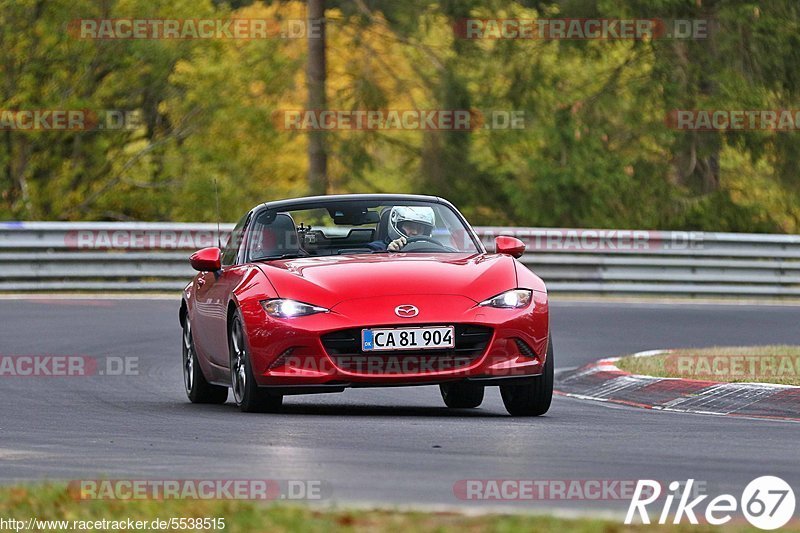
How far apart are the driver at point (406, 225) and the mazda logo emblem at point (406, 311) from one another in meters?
1.27

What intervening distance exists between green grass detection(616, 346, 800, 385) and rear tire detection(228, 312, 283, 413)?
3.34 m

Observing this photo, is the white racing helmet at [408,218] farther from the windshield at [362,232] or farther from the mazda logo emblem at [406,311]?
the mazda logo emblem at [406,311]

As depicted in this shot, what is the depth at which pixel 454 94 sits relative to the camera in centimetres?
3791

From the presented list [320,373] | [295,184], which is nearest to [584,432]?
[320,373]

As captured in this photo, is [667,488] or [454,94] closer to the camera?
[667,488]

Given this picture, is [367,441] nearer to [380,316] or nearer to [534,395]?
[380,316]

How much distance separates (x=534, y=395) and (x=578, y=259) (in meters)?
14.2

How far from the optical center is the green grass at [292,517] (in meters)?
5.95

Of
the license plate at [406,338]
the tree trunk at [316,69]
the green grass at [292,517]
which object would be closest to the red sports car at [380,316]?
the license plate at [406,338]

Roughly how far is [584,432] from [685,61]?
91.0 ft

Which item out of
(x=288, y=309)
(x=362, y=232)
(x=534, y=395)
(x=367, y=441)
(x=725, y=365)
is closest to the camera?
(x=367, y=441)

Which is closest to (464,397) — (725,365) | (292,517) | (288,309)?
(288,309)

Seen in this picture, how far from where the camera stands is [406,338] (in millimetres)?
10273

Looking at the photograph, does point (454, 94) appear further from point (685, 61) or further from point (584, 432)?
point (584, 432)
